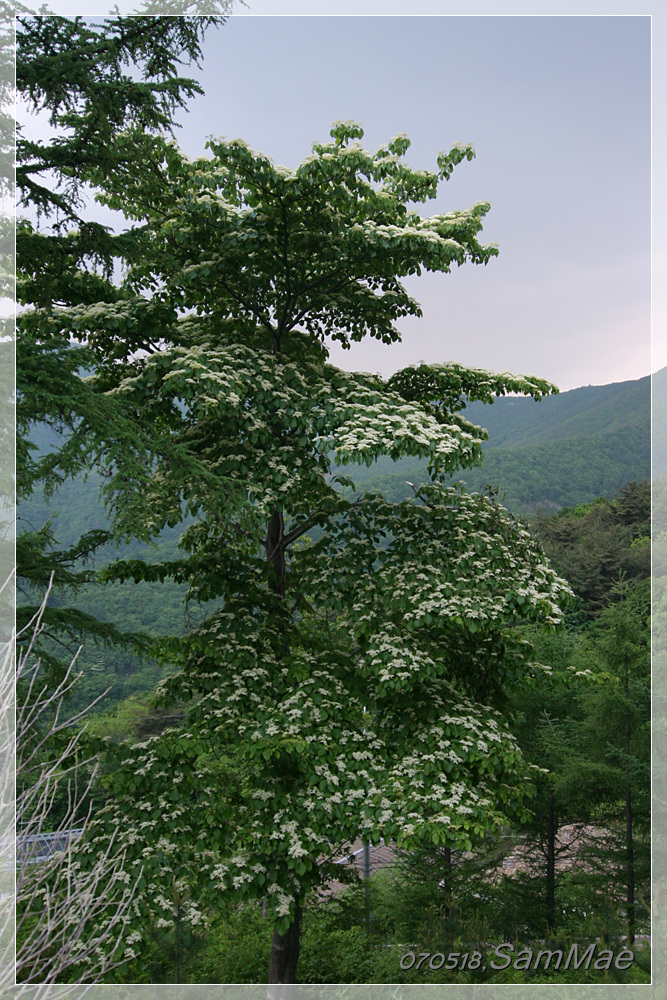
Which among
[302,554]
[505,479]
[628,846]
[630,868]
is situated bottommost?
[630,868]

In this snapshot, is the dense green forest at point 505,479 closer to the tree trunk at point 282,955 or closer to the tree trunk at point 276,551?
the tree trunk at point 276,551

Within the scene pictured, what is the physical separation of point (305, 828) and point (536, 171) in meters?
11.9

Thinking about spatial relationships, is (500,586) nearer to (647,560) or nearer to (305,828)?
(305,828)

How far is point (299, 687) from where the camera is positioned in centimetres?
454

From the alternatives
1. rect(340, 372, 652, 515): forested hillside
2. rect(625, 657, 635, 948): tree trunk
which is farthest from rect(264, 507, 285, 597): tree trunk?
rect(340, 372, 652, 515): forested hillside

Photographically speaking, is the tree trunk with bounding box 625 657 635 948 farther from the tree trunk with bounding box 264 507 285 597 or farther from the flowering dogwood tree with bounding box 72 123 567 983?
the tree trunk with bounding box 264 507 285 597

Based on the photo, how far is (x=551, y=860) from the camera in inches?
309

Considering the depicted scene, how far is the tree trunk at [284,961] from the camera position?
552cm

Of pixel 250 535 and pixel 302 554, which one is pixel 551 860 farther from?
pixel 250 535

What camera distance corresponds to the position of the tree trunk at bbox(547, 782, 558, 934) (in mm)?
7535

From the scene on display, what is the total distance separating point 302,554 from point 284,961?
333 centimetres

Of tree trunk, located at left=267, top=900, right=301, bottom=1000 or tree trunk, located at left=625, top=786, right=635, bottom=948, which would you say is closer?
tree trunk, located at left=267, top=900, right=301, bottom=1000

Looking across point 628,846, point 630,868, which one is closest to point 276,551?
point 628,846

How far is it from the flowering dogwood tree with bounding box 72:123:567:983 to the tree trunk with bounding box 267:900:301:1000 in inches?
0.7
